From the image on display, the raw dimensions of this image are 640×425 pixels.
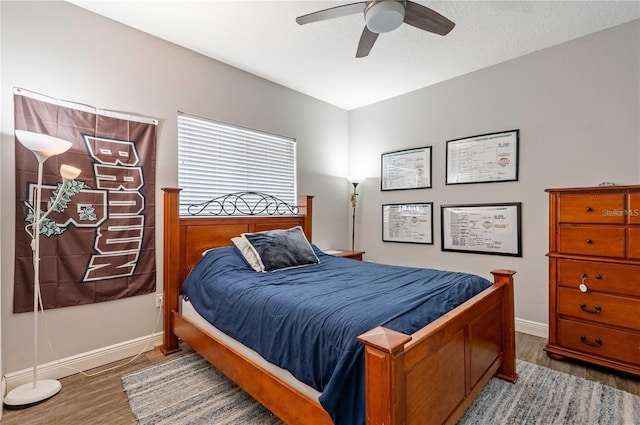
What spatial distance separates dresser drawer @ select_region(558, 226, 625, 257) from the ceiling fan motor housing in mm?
2020

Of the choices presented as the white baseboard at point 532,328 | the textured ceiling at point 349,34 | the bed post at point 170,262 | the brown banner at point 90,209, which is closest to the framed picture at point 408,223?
the white baseboard at point 532,328

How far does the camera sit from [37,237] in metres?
1.97

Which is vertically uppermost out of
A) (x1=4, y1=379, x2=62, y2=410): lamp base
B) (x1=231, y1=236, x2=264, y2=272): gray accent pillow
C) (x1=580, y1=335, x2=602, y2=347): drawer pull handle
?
(x1=231, y1=236, x2=264, y2=272): gray accent pillow

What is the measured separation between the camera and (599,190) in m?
2.25

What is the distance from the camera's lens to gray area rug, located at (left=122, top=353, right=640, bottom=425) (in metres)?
1.76

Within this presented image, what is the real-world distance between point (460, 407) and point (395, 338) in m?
0.94

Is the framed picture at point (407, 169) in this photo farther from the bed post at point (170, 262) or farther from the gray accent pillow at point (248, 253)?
the bed post at point (170, 262)

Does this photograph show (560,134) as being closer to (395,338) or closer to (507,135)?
(507,135)

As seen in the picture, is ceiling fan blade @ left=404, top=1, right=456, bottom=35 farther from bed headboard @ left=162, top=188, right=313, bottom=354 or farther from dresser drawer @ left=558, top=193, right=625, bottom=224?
bed headboard @ left=162, top=188, right=313, bottom=354

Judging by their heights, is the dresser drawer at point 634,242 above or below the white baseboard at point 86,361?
above

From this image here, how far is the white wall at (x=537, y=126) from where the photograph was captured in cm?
258

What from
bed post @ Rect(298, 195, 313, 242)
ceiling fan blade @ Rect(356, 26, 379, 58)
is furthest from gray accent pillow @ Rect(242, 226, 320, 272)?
ceiling fan blade @ Rect(356, 26, 379, 58)

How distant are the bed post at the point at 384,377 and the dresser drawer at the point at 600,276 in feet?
6.93

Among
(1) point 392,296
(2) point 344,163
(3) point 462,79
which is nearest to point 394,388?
(1) point 392,296
